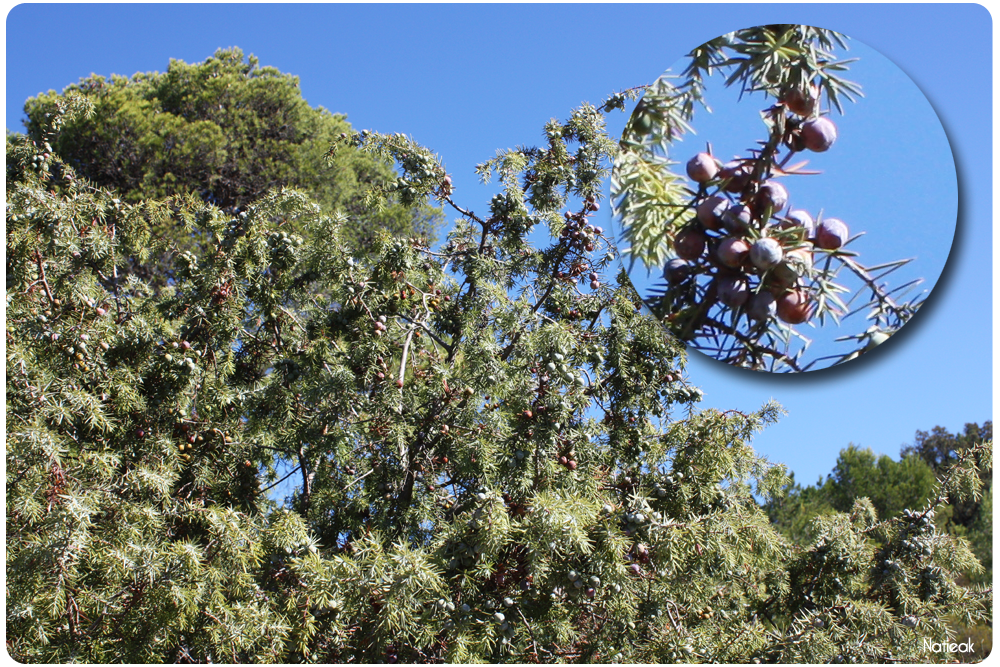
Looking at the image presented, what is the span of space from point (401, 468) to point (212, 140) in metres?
6.58

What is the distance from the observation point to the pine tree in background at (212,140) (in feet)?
25.1

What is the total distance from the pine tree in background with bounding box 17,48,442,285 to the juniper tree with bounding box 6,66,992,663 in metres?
4.48

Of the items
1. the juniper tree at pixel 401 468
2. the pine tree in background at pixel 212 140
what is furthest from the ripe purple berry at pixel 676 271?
the pine tree in background at pixel 212 140

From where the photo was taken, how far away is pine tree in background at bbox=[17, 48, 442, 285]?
7.65 meters

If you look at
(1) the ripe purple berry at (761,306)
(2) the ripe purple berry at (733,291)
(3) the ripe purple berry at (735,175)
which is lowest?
(1) the ripe purple berry at (761,306)

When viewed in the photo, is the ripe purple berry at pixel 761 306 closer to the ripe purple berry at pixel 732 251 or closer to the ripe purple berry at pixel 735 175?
the ripe purple berry at pixel 732 251

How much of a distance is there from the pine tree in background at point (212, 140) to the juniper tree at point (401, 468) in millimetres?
4484

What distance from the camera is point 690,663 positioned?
6.53ft

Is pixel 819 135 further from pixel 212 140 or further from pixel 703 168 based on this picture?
pixel 212 140

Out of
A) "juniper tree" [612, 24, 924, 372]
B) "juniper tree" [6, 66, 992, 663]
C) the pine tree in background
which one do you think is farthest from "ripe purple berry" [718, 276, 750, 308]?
the pine tree in background

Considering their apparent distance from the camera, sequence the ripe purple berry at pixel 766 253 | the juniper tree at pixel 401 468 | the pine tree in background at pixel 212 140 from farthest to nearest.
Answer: the pine tree in background at pixel 212 140 < the juniper tree at pixel 401 468 < the ripe purple berry at pixel 766 253

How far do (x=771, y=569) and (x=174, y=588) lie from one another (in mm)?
2023

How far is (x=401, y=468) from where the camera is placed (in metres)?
2.33

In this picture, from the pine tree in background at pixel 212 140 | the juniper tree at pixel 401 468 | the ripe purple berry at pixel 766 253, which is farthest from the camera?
the pine tree in background at pixel 212 140
